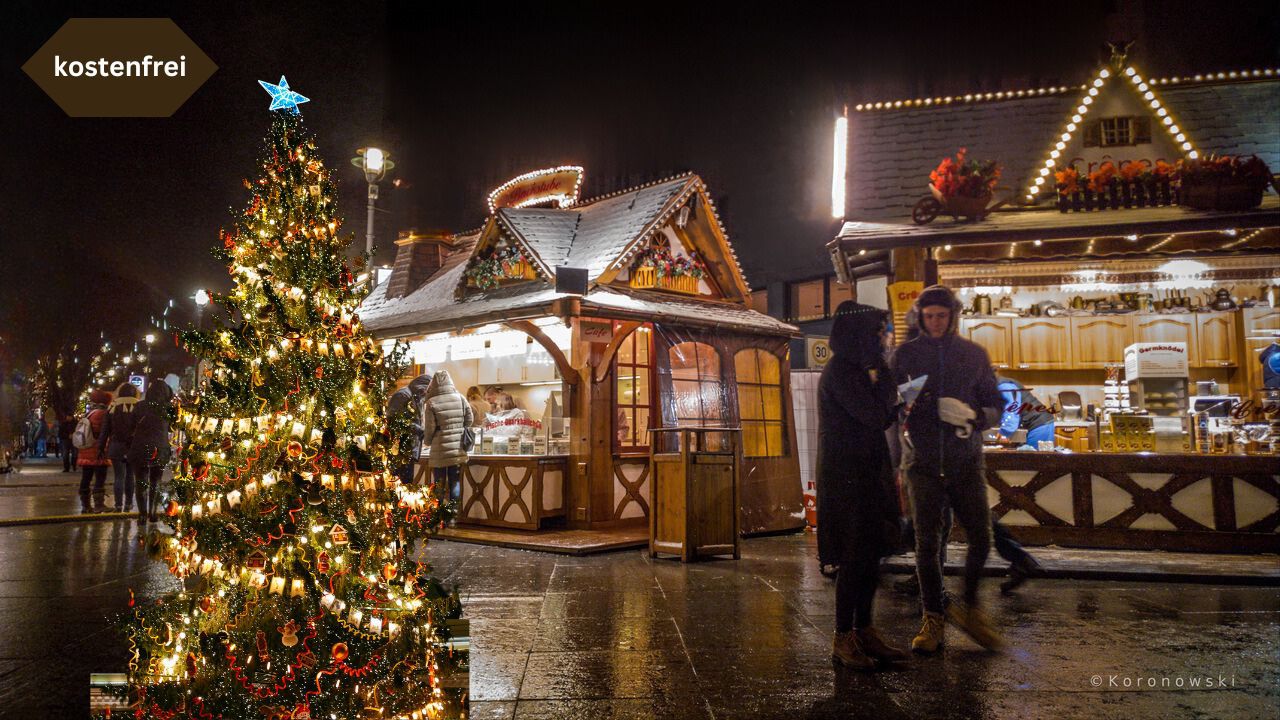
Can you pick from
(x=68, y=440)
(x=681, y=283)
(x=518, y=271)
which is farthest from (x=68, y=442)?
(x=681, y=283)

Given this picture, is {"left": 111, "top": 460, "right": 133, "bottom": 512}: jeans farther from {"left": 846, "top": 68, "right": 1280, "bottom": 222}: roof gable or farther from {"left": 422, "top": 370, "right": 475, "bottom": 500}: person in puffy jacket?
{"left": 846, "top": 68, "right": 1280, "bottom": 222}: roof gable

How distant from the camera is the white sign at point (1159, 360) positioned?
9.66m

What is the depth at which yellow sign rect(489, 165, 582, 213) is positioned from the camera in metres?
14.4

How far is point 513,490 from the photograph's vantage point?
10695 mm

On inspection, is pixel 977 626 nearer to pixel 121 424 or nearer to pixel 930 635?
pixel 930 635

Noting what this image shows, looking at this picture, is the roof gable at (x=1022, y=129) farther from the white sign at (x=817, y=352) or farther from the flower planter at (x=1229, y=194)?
the white sign at (x=817, y=352)

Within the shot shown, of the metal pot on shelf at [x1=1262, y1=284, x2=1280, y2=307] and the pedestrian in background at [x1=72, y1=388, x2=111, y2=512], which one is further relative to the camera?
the pedestrian in background at [x1=72, y1=388, x2=111, y2=512]

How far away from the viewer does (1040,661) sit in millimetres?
4395

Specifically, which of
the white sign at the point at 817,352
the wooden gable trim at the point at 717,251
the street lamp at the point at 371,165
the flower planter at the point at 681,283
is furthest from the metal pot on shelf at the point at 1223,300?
the street lamp at the point at 371,165

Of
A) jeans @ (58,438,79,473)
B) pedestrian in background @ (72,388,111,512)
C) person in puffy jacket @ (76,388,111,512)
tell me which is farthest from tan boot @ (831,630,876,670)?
jeans @ (58,438,79,473)

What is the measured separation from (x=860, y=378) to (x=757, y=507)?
676 cm

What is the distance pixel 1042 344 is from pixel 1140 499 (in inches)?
135

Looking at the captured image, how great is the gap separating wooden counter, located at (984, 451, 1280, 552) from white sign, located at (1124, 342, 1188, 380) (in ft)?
6.97

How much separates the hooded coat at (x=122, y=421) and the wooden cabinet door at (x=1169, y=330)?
15.1m
